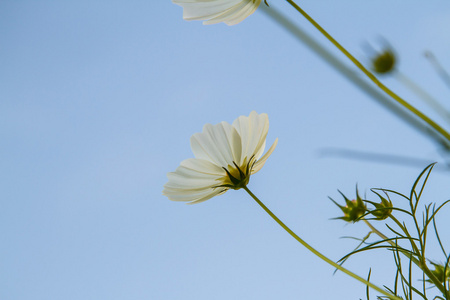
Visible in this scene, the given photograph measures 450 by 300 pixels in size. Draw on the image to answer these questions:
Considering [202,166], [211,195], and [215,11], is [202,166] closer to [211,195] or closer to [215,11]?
[211,195]

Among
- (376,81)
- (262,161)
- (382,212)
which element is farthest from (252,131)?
(376,81)

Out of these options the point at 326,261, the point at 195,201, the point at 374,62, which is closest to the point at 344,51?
the point at 374,62

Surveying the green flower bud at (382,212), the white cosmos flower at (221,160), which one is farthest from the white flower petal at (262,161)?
the green flower bud at (382,212)

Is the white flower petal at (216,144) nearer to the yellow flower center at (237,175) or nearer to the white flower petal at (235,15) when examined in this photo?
the yellow flower center at (237,175)

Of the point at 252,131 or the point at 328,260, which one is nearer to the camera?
the point at 328,260

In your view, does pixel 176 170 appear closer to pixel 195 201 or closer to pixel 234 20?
pixel 195 201

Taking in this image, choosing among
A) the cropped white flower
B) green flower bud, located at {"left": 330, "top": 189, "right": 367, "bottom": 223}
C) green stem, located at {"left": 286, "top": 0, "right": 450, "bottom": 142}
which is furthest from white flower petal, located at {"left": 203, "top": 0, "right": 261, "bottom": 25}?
green flower bud, located at {"left": 330, "top": 189, "right": 367, "bottom": 223}
